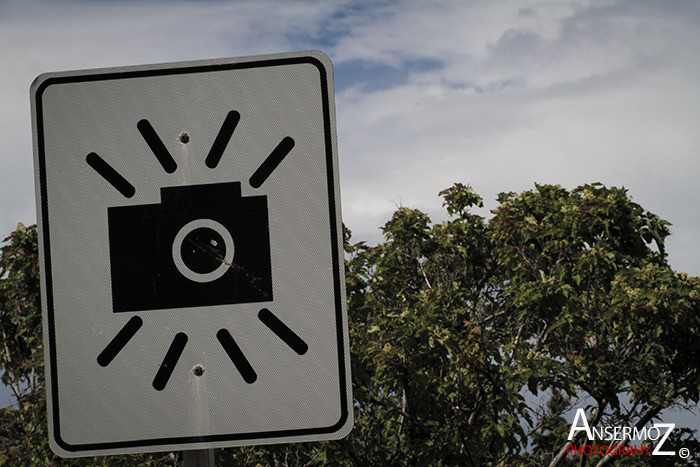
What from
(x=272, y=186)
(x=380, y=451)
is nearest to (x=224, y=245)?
(x=272, y=186)

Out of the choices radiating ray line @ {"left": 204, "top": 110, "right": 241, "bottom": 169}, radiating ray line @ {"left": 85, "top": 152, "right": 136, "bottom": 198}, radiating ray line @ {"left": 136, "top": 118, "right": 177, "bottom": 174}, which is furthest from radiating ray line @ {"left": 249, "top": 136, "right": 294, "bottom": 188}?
radiating ray line @ {"left": 85, "top": 152, "right": 136, "bottom": 198}

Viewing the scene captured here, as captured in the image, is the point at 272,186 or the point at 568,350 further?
the point at 568,350

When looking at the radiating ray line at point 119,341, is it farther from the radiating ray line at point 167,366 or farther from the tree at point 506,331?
the tree at point 506,331

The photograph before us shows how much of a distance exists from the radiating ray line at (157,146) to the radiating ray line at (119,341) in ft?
1.31

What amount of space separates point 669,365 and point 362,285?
12.0ft

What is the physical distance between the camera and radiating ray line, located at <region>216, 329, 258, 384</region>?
1.96 metres

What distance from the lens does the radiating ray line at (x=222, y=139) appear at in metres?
2.04

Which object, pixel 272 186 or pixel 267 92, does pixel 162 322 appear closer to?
pixel 272 186

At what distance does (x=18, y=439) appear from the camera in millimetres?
Answer: 7891

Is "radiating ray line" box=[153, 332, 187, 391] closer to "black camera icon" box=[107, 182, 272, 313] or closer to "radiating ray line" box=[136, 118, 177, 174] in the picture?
"black camera icon" box=[107, 182, 272, 313]

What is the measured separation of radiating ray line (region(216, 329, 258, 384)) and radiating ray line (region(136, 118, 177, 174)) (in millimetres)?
449

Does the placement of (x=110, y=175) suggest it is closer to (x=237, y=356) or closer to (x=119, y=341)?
(x=119, y=341)

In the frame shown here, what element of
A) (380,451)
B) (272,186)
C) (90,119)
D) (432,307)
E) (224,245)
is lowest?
(380,451)

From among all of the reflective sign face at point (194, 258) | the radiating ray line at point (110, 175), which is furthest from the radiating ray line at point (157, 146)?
the radiating ray line at point (110, 175)
